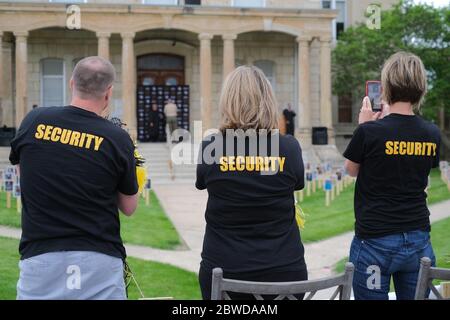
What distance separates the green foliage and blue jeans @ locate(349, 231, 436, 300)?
24978 mm

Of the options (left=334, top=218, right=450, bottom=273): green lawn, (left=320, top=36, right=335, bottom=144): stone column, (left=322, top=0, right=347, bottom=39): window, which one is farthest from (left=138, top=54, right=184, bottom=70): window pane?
(left=334, top=218, right=450, bottom=273): green lawn


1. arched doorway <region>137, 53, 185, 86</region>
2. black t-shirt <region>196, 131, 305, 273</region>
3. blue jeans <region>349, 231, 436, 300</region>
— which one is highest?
arched doorway <region>137, 53, 185, 86</region>

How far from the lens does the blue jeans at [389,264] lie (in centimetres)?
413

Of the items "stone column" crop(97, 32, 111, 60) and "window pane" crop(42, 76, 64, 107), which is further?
"window pane" crop(42, 76, 64, 107)

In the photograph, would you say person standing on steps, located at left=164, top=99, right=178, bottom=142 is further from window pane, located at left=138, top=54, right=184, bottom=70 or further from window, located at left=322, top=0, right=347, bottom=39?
window, located at left=322, top=0, right=347, bottom=39

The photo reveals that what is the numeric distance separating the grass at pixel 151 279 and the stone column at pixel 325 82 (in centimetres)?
1970

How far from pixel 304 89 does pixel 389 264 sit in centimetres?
2398

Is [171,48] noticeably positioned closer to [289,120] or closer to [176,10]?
[176,10]

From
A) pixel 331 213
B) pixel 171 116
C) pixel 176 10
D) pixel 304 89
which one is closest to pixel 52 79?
pixel 171 116

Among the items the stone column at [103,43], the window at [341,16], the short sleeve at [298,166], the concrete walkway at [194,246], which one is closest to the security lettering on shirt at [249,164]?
the short sleeve at [298,166]

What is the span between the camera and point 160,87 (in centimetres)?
2975

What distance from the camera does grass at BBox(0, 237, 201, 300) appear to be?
7711 millimetres

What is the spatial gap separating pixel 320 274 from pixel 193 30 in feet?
61.9

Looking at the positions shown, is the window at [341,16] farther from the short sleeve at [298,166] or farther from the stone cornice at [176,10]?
the short sleeve at [298,166]
